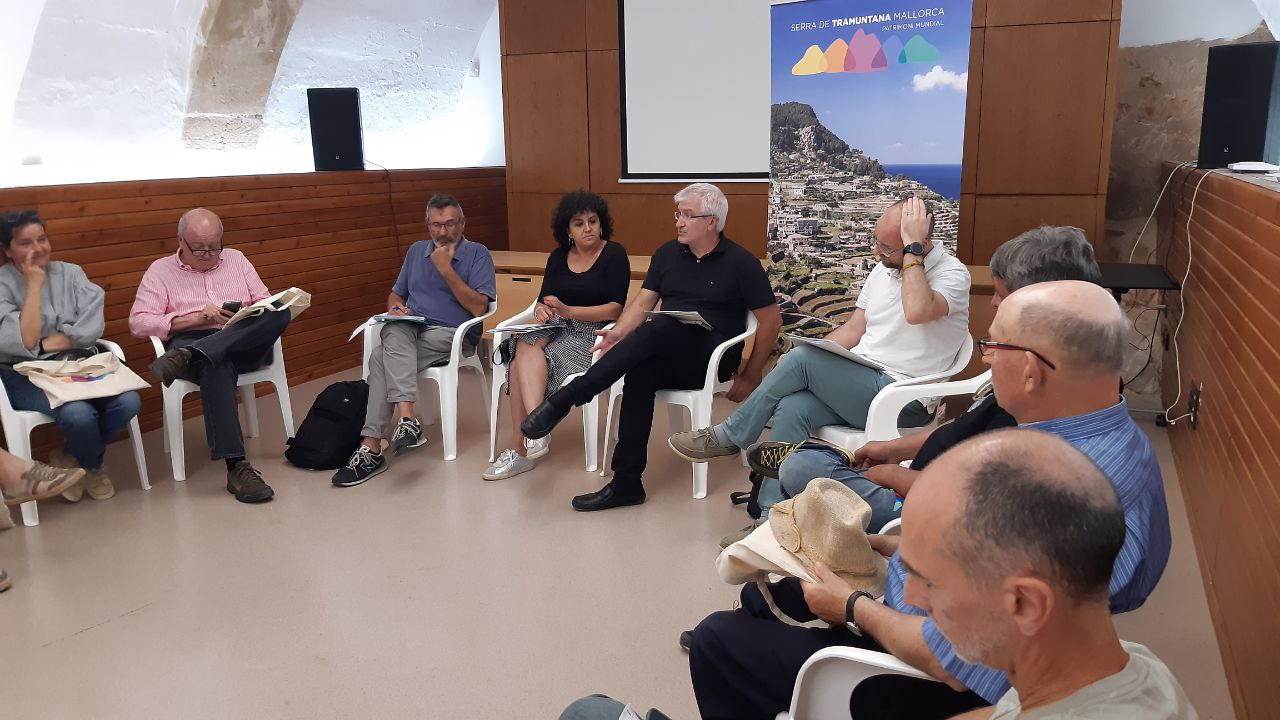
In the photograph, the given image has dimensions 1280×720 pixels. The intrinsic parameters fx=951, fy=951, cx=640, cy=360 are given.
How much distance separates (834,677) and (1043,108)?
412 centimetres

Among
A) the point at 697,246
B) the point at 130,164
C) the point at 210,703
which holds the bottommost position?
the point at 210,703

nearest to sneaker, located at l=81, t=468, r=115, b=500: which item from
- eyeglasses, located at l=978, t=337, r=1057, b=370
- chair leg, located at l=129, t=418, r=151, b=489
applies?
chair leg, located at l=129, t=418, r=151, b=489

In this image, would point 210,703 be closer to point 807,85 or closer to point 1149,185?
point 807,85

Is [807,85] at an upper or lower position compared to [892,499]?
upper

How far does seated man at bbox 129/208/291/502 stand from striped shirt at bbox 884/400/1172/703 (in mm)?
3130

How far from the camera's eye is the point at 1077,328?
161 centimetres

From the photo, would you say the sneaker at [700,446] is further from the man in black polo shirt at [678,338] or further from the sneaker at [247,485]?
the sneaker at [247,485]

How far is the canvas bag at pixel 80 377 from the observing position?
3.65m

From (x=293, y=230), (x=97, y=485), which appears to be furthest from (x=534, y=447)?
(x=293, y=230)

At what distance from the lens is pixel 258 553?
11.0 feet

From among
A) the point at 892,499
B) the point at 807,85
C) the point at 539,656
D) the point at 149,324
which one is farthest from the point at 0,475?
the point at 807,85

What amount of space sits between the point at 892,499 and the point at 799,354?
1040mm

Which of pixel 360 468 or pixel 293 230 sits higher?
pixel 293 230

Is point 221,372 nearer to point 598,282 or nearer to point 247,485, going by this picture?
point 247,485
